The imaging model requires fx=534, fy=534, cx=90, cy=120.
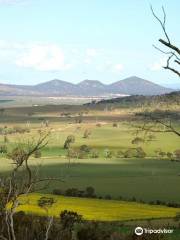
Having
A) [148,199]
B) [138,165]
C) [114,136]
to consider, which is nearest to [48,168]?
[138,165]

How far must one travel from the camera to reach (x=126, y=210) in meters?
45.9

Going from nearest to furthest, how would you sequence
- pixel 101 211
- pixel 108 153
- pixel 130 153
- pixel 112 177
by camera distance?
pixel 101 211, pixel 112 177, pixel 130 153, pixel 108 153

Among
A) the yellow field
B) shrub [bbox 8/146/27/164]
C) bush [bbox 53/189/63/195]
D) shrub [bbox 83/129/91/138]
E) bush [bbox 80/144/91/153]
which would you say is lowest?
bush [bbox 53/189/63/195]

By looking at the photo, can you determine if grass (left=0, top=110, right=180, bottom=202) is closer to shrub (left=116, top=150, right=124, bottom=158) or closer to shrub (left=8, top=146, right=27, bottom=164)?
shrub (left=116, top=150, right=124, bottom=158)

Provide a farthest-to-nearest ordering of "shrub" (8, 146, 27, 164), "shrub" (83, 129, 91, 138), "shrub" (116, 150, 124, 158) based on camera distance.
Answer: "shrub" (83, 129, 91, 138) → "shrub" (116, 150, 124, 158) → "shrub" (8, 146, 27, 164)

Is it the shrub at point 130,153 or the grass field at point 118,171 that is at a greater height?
the shrub at point 130,153

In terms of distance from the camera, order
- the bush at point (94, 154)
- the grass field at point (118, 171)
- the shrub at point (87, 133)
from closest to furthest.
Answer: the grass field at point (118, 171) → the bush at point (94, 154) → the shrub at point (87, 133)

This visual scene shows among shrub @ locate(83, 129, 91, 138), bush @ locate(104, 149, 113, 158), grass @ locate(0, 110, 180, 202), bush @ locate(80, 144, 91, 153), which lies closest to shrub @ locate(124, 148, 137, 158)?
grass @ locate(0, 110, 180, 202)

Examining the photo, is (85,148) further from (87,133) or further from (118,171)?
(118,171)

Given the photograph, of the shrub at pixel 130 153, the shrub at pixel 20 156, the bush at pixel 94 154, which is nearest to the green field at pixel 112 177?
the bush at pixel 94 154

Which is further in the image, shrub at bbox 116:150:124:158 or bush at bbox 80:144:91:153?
bush at bbox 80:144:91:153

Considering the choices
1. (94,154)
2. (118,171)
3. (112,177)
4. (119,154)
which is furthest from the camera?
(119,154)

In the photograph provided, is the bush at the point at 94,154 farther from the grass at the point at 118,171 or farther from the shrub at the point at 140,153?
the shrub at the point at 140,153

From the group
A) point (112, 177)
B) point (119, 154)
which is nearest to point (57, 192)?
point (112, 177)
